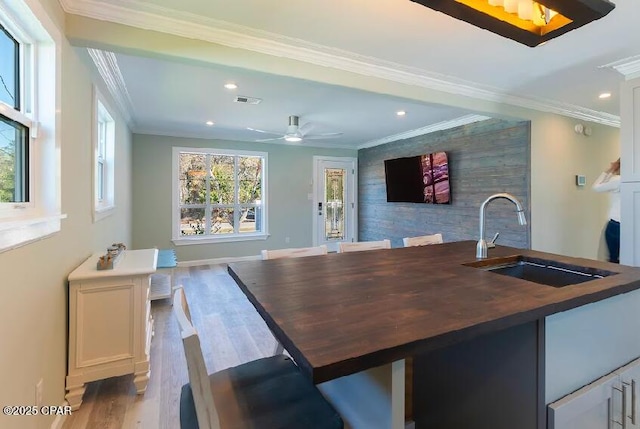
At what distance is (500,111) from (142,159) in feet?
17.5

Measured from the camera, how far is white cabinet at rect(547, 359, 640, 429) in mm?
1033

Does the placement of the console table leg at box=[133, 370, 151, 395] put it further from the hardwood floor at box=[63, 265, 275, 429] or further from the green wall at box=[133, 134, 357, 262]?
the green wall at box=[133, 134, 357, 262]

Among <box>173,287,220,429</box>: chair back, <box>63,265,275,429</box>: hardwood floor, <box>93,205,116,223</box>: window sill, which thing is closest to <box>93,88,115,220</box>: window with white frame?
<box>93,205,116,223</box>: window sill

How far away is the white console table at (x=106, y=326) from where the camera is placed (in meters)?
1.87

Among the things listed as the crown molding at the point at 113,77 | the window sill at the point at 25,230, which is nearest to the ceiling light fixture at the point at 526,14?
the window sill at the point at 25,230

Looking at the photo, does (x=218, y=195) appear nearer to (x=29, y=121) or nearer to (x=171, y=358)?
(x=171, y=358)

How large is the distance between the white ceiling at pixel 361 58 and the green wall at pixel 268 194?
1.15 meters

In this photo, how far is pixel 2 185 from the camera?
4.39 feet

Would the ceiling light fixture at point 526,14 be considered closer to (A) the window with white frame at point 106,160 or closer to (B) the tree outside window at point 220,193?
(A) the window with white frame at point 106,160

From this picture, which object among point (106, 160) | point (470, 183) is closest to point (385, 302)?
point (106, 160)

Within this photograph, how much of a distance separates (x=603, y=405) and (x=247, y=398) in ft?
4.27

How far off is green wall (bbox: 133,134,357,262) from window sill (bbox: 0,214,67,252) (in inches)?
162

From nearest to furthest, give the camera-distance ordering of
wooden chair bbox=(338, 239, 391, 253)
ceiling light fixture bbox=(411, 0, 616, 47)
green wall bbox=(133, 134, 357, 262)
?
ceiling light fixture bbox=(411, 0, 616, 47), wooden chair bbox=(338, 239, 391, 253), green wall bbox=(133, 134, 357, 262)

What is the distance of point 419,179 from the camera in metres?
5.41
